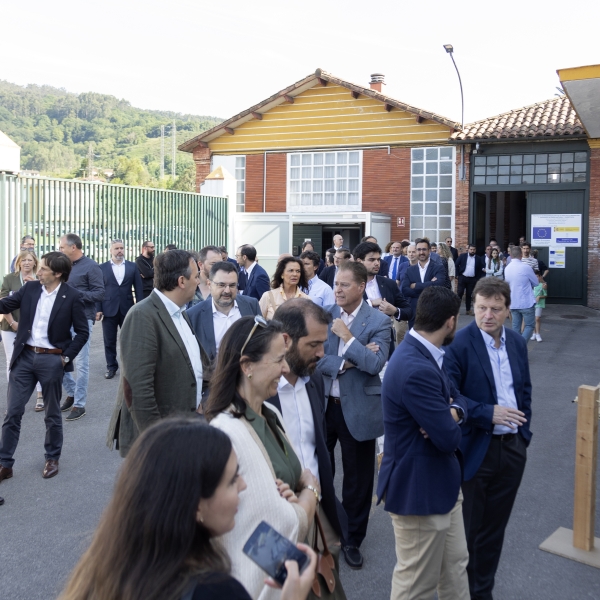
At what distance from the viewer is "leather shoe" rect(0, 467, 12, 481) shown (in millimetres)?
5730

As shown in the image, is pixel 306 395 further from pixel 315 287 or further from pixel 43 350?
pixel 315 287

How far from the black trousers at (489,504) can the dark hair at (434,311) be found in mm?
819

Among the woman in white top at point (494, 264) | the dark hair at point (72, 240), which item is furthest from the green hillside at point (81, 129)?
the dark hair at point (72, 240)

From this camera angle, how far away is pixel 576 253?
1930 centimetres

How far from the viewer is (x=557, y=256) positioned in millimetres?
19547

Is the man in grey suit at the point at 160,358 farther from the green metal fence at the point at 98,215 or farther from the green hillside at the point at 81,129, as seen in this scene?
the green hillside at the point at 81,129

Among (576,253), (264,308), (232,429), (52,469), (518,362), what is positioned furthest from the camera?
(576,253)

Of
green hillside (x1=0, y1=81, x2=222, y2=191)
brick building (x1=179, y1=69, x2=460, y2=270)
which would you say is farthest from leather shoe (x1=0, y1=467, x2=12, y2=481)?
green hillside (x1=0, y1=81, x2=222, y2=191)

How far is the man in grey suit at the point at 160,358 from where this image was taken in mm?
3934

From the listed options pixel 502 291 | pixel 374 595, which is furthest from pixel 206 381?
pixel 502 291

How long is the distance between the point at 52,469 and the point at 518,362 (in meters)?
4.17

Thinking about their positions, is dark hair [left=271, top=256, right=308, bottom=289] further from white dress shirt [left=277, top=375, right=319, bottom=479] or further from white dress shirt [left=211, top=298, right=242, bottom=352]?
white dress shirt [left=277, top=375, right=319, bottom=479]

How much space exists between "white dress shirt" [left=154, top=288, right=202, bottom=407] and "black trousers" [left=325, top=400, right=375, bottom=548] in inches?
35.5

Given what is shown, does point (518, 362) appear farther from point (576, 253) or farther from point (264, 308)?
point (576, 253)
